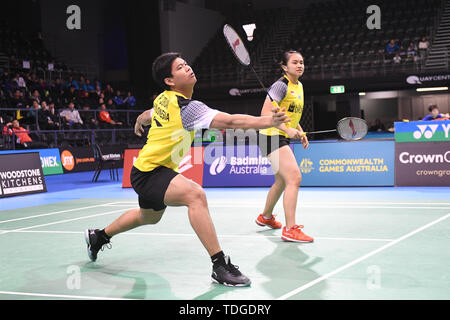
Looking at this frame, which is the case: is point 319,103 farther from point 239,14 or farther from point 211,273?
point 211,273

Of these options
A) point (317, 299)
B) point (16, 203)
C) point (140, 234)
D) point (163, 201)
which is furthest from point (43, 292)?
point (16, 203)

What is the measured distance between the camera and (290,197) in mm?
5383

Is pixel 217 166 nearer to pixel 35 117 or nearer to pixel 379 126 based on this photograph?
pixel 35 117

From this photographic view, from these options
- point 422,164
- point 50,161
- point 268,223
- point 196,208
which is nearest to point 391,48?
point 50,161

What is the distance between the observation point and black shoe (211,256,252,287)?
149 inches

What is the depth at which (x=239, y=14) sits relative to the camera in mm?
31719

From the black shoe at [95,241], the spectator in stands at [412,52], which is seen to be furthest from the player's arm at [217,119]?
the spectator in stands at [412,52]

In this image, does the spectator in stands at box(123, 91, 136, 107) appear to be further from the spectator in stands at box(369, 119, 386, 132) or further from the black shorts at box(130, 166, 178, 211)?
the black shorts at box(130, 166, 178, 211)

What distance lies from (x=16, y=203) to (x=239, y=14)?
2403 centimetres

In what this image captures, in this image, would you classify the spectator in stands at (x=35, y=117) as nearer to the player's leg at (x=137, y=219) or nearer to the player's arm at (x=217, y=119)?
Answer: the player's leg at (x=137, y=219)

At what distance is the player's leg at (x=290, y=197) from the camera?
5383 millimetres

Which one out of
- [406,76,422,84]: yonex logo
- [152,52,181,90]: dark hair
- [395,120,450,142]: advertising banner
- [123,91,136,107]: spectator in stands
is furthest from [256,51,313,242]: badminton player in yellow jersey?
[406,76,422,84]: yonex logo

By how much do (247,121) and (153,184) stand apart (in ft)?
2.90

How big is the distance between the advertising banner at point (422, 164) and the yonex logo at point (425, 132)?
0.33 metres
